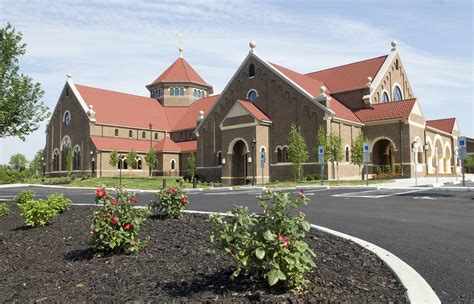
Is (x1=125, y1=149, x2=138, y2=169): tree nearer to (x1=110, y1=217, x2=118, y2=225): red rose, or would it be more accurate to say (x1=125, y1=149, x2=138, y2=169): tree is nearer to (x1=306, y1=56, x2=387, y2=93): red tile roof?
(x1=306, y1=56, x2=387, y2=93): red tile roof


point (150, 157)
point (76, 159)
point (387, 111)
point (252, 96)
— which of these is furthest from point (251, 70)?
point (76, 159)

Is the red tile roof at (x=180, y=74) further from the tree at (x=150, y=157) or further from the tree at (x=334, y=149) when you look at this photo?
the tree at (x=334, y=149)

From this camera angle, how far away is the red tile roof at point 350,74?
42469mm

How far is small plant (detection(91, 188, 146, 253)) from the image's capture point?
6.30m

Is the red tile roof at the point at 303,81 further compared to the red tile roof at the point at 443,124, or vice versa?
the red tile roof at the point at 443,124

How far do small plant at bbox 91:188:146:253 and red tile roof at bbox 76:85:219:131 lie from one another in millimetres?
47762

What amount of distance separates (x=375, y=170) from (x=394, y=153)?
3379 millimetres

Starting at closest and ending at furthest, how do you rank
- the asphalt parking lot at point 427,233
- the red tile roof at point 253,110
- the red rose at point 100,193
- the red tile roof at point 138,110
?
the asphalt parking lot at point 427,233
the red rose at point 100,193
the red tile roof at point 253,110
the red tile roof at point 138,110

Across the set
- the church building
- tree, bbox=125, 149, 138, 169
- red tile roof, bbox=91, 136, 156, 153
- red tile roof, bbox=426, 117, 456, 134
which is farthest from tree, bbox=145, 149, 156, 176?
red tile roof, bbox=426, 117, 456, 134

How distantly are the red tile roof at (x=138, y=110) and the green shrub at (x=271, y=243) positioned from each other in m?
50.0

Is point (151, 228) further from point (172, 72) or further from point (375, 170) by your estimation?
point (172, 72)

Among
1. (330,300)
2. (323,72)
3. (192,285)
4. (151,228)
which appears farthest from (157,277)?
(323,72)

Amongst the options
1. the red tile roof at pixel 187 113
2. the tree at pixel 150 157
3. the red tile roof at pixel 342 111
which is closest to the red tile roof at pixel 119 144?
the tree at pixel 150 157

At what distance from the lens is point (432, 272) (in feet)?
17.2
